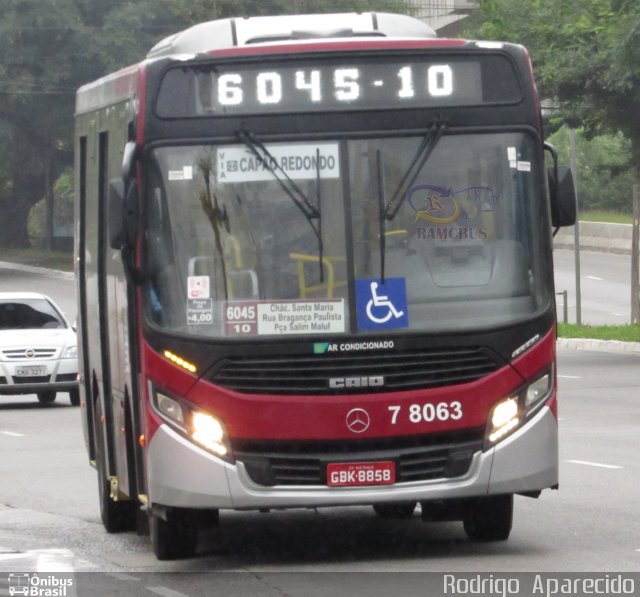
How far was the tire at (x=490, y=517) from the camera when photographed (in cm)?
1044

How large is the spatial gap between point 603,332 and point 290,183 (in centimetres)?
2793

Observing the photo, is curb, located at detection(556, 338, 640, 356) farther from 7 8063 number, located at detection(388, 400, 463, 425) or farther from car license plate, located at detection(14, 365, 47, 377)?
7 8063 number, located at detection(388, 400, 463, 425)

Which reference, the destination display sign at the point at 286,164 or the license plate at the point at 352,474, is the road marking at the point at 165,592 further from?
the destination display sign at the point at 286,164

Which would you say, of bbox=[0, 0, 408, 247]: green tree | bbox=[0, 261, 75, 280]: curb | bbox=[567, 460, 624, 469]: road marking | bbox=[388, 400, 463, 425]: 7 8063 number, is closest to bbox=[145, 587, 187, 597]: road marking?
bbox=[388, 400, 463, 425]: 7 8063 number

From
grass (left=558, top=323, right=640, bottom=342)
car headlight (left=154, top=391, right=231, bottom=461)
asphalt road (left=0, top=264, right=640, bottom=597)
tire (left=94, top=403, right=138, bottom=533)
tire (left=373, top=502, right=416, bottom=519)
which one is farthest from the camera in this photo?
grass (left=558, top=323, right=640, bottom=342)

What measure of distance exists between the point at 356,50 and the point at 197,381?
2059 millimetres

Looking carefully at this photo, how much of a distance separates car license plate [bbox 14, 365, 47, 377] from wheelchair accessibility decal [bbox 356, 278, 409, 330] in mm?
16436

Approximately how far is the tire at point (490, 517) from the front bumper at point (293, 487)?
0.67 metres

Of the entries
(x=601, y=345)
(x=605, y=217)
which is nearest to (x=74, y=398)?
(x=601, y=345)

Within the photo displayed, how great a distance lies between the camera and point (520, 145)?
32.7 feet

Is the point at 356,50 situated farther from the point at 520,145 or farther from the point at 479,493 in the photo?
the point at 479,493

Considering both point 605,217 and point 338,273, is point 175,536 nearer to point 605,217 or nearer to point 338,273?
point 338,273

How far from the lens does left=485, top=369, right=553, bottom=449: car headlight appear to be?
31.9 feet

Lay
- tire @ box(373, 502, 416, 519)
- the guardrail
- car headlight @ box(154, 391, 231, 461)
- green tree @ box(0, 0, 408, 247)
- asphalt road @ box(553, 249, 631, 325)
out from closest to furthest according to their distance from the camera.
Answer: car headlight @ box(154, 391, 231, 461) < tire @ box(373, 502, 416, 519) < asphalt road @ box(553, 249, 631, 325) < green tree @ box(0, 0, 408, 247) < the guardrail
